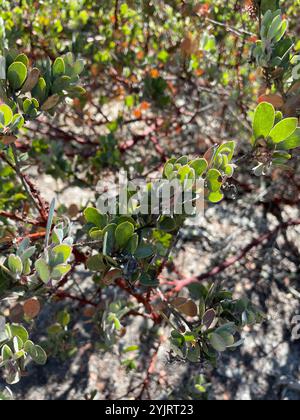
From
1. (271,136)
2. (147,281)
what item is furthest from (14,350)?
(271,136)

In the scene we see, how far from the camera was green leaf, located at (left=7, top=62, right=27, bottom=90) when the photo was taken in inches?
50.3

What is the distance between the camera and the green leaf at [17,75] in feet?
4.19

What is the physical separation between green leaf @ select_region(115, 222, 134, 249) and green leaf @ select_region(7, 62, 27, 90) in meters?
0.45

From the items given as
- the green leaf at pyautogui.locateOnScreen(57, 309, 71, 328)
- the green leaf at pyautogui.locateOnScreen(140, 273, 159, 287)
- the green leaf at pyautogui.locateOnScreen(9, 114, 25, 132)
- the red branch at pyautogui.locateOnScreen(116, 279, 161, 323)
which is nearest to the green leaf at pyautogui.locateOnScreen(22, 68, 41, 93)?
the green leaf at pyautogui.locateOnScreen(9, 114, 25, 132)

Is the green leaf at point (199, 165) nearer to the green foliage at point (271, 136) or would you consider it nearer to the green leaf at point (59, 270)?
the green foliage at point (271, 136)

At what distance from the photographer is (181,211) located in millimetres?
1269

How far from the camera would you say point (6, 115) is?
3.97 ft

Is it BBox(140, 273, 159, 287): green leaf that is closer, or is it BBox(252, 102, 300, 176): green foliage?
BBox(252, 102, 300, 176): green foliage

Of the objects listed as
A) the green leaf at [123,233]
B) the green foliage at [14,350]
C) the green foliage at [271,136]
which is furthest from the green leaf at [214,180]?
the green foliage at [14,350]

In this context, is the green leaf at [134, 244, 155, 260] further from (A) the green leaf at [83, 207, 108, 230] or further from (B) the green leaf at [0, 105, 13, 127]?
(B) the green leaf at [0, 105, 13, 127]

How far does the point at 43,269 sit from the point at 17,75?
0.50m

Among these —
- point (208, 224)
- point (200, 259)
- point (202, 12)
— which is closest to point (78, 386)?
point (200, 259)

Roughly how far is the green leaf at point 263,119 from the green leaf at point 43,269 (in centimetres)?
57

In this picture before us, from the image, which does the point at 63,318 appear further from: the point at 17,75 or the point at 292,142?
the point at 292,142
